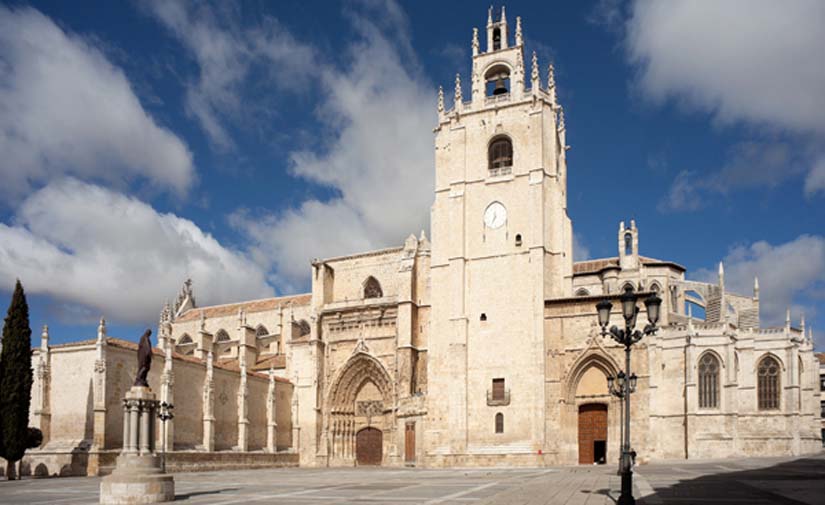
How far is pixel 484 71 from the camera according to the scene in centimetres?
4209

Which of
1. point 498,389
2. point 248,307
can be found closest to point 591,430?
point 498,389

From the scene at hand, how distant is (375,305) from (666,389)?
16.9 meters

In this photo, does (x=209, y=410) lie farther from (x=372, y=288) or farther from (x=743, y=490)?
(x=743, y=490)

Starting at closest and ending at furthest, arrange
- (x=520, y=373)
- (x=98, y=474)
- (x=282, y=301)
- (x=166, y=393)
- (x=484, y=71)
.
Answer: (x=98, y=474)
(x=166, y=393)
(x=520, y=373)
(x=484, y=71)
(x=282, y=301)

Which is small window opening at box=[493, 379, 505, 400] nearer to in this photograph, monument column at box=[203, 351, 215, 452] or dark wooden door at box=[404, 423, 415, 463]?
dark wooden door at box=[404, 423, 415, 463]

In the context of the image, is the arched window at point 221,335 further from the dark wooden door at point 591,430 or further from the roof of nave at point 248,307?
the dark wooden door at point 591,430

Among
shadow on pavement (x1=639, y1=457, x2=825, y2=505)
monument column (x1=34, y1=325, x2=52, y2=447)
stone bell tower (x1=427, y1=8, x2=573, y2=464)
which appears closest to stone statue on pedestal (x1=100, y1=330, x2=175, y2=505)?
shadow on pavement (x1=639, y1=457, x2=825, y2=505)

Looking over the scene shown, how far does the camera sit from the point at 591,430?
3612cm

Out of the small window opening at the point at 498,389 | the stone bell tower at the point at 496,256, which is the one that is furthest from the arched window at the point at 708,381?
the small window opening at the point at 498,389

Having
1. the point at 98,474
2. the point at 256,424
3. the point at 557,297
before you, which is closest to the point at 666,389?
the point at 557,297

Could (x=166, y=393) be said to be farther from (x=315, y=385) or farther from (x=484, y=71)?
(x=484, y=71)

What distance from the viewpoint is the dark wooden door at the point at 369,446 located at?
4350 cm

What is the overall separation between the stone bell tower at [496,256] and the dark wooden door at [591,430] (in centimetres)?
223

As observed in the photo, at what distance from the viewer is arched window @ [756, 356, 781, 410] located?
133 ft
